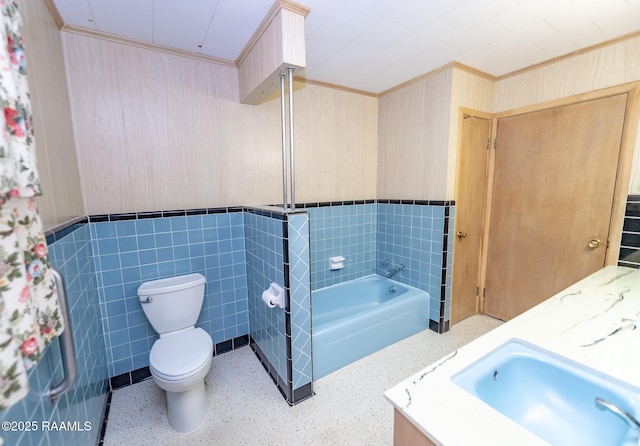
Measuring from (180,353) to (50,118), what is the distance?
1378mm

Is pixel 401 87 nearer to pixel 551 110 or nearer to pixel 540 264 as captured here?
pixel 551 110

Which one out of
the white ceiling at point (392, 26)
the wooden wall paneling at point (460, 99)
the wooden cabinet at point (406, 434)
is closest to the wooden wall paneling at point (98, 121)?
the white ceiling at point (392, 26)

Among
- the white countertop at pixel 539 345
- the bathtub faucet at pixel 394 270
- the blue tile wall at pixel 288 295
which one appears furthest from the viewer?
the bathtub faucet at pixel 394 270

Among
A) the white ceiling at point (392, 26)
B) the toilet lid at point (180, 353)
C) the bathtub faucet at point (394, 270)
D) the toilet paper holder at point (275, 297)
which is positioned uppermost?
the white ceiling at point (392, 26)

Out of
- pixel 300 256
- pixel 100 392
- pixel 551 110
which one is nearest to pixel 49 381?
pixel 100 392

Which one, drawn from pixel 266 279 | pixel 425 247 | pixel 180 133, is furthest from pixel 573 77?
pixel 180 133

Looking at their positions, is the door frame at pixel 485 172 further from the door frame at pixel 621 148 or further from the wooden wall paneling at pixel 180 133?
the wooden wall paneling at pixel 180 133

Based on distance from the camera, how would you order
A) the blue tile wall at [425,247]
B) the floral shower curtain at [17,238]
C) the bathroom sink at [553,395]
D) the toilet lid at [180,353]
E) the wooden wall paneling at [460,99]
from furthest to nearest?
the blue tile wall at [425,247] < the wooden wall paneling at [460,99] < the toilet lid at [180,353] < the bathroom sink at [553,395] < the floral shower curtain at [17,238]

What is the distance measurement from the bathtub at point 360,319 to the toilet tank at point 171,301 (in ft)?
2.85

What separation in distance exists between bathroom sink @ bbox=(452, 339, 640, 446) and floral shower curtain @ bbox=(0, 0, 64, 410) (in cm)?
105

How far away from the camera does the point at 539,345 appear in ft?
Result: 3.16

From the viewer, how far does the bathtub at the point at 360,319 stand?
6.40ft

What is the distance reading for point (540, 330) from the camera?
3.51 ft

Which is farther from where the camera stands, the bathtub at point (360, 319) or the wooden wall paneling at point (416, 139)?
the wooden wall paneling at point (416, 139)
